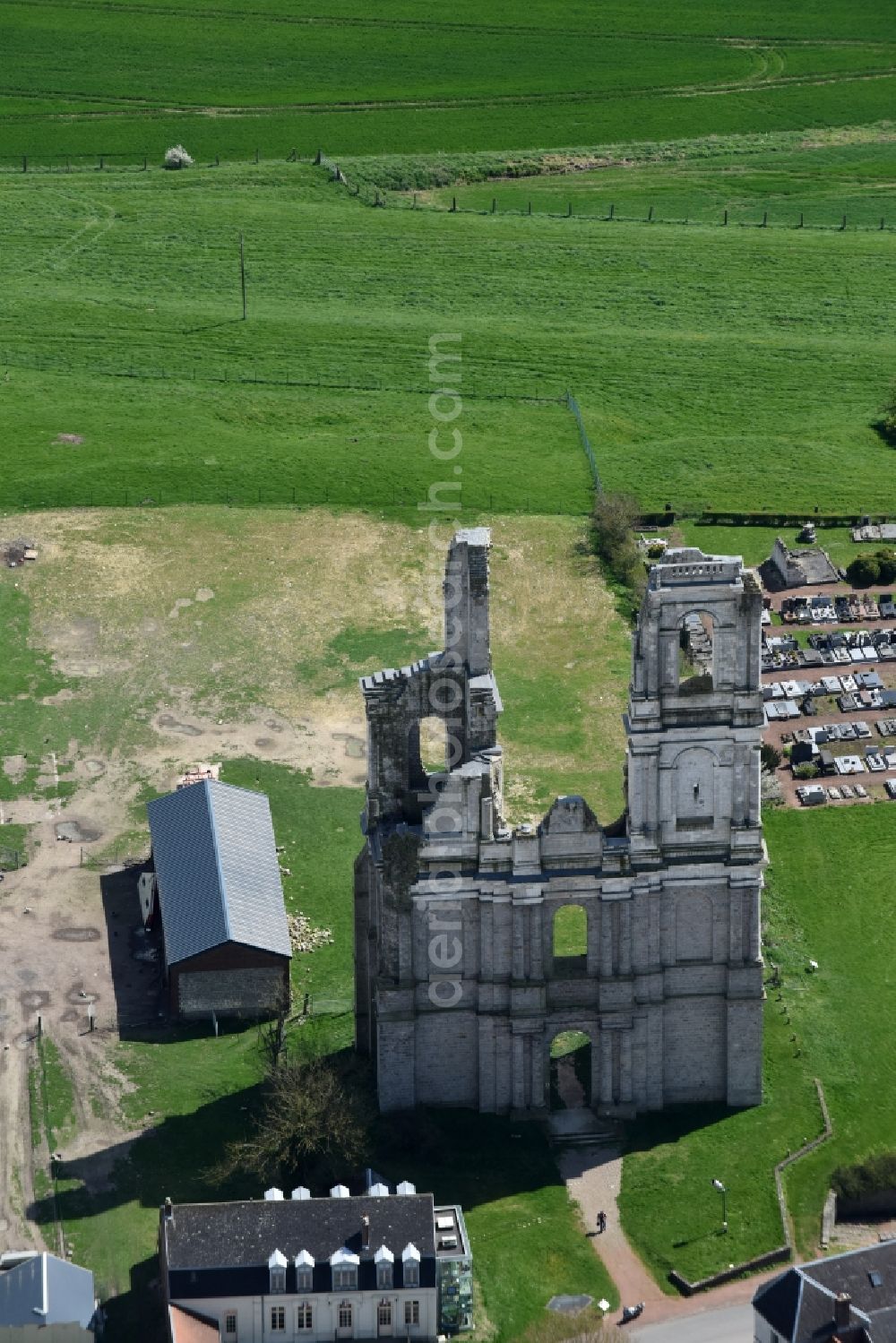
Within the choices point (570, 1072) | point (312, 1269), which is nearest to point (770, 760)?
point (570, 1072)

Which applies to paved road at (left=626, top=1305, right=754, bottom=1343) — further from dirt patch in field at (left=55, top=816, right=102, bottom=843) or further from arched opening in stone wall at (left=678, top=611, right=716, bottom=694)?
arched opening in stone wall at (left=678, top=611, right=716, bottom=694)

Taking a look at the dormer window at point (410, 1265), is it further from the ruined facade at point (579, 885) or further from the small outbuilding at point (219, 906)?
the small outbuilding at point (219, 906)

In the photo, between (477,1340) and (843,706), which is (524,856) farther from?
(843,706)

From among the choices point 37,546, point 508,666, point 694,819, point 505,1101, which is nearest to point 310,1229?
point 505,1101

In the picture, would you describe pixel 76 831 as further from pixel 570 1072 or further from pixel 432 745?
pixel 570 1072

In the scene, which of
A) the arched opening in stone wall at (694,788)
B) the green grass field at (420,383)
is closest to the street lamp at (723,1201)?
the arched opening in stone wall at (694,788)
